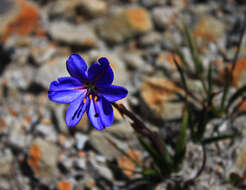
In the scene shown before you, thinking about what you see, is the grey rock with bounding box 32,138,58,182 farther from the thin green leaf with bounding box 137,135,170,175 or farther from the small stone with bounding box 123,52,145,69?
the small stone with bounding box 123,52,145,69

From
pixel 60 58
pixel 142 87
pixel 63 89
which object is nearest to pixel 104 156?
pixel 142 87

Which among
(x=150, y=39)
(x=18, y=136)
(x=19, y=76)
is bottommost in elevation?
(x=18, y=136)

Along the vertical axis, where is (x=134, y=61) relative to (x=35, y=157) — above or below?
above

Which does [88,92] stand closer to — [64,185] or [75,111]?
[75,111]

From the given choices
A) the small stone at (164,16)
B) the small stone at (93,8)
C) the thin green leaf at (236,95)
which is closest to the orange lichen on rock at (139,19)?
the small stone at (164,16)

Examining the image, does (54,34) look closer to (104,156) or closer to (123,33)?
(123,33)

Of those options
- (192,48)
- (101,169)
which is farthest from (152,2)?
(101,169)
